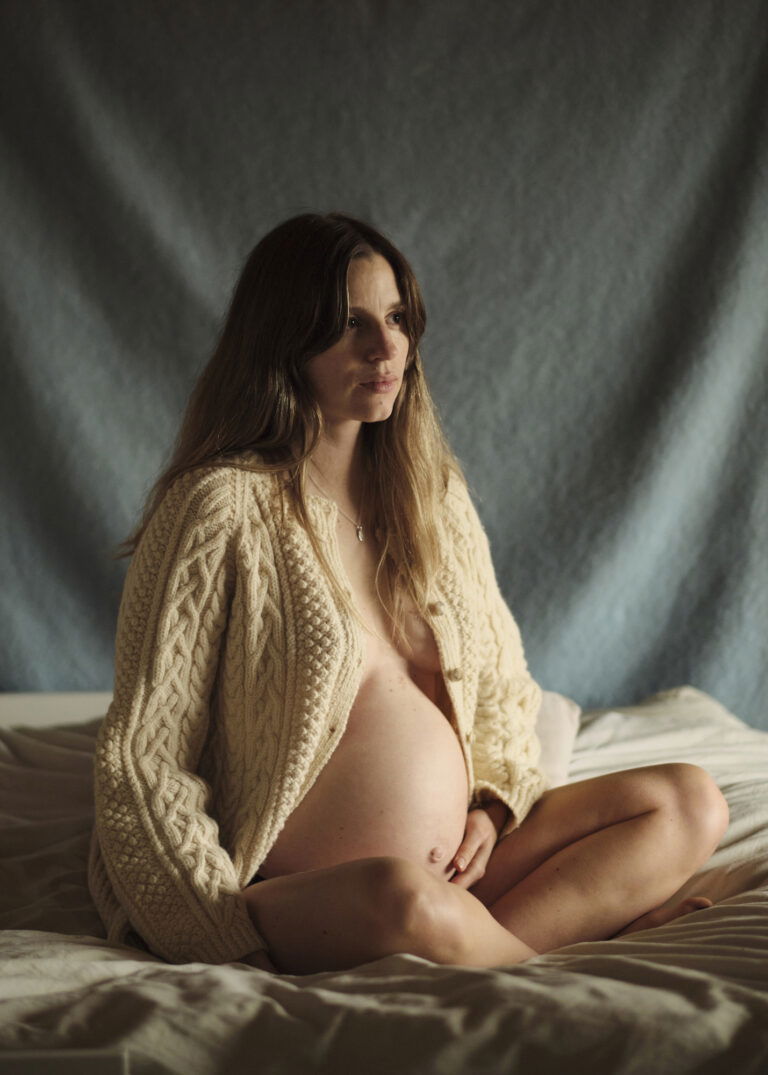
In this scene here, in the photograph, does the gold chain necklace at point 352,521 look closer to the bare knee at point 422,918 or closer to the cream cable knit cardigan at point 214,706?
the cream cable knit cardigan at point 214,706

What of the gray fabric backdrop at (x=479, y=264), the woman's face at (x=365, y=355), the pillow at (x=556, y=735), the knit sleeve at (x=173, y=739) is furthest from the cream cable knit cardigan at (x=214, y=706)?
the gray fabric backdrop at (x=479, y=264)

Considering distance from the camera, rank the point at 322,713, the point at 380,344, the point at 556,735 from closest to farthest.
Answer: the point at 322,713, the point at 380,344, the point at 556,735

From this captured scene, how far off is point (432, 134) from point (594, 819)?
1.42 meters

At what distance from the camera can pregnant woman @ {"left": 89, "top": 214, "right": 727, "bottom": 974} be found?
1.16m

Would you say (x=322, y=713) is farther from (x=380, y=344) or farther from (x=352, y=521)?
(x=380, y=344)

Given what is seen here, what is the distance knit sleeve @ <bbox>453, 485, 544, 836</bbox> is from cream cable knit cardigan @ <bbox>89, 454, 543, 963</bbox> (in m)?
0.04

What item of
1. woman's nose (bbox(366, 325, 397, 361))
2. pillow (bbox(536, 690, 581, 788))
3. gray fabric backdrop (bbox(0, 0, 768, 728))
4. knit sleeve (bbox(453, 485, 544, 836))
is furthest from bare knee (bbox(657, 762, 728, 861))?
gray fabric backdrop (bbox(0, 0, 768, 728))

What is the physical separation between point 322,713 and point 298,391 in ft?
1.32

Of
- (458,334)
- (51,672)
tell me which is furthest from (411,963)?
(458,334)

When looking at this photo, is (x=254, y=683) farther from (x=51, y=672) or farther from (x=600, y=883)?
(x=51, y=672)

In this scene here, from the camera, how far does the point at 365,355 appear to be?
1.35 meters

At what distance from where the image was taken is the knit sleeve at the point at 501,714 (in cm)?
141

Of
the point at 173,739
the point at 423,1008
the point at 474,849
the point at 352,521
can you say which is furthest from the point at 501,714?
the point at 423,1008

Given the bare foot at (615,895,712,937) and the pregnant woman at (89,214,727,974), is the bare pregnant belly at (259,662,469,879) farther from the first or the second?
the bare foot at (615,895,712,937)
